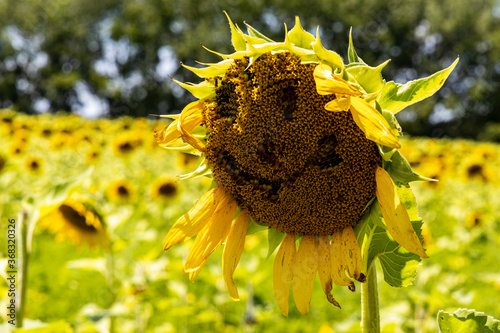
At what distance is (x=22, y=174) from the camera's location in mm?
5281

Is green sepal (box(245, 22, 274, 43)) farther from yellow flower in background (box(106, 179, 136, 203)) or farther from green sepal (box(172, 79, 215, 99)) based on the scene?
yellow flower in background (box(106, 179, 136, 203))

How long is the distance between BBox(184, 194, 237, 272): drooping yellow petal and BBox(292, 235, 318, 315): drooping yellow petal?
149 millimetres

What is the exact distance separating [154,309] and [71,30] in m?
27.5

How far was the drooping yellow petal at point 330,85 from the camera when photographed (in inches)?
27.8

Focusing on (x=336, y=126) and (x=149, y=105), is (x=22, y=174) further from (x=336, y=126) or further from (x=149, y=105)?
(x=149, y=105)

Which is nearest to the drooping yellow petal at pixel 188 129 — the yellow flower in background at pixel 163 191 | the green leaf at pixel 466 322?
the green leaf at pixel 466 322

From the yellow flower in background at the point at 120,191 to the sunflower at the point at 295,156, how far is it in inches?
145

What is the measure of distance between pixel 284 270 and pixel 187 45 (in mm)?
17599

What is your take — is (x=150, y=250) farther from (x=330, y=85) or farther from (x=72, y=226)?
(x=330, y=85)

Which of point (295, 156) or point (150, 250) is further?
point (150, 250)

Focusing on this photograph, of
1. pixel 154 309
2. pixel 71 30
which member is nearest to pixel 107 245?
pixel 154 309

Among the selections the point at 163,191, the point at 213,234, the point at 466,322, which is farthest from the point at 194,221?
the point at 163,191

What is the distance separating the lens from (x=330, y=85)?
71 centimetres

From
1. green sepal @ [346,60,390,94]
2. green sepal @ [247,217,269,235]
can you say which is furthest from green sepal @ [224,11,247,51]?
green sepal @ [247,217,269,235]
